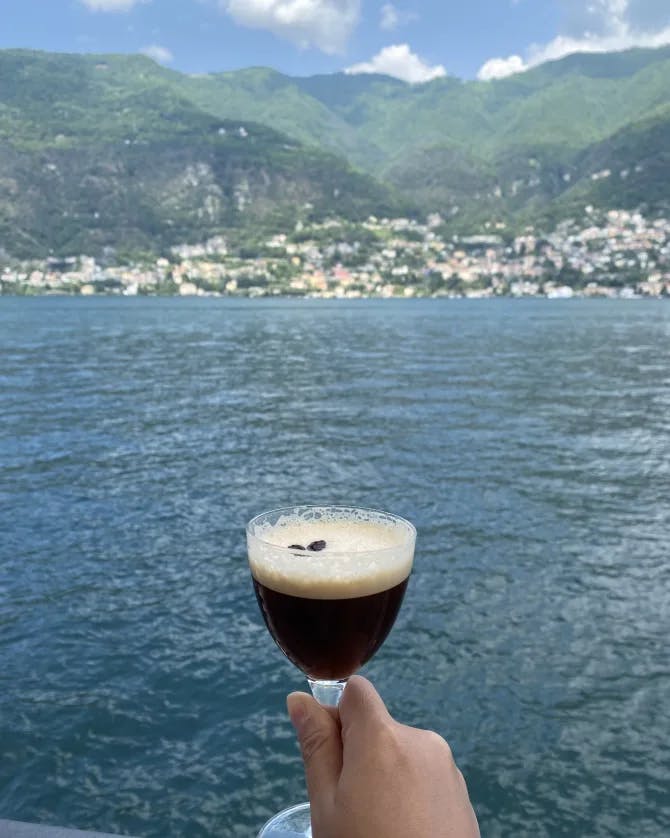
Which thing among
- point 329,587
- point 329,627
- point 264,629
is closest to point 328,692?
point 329,627

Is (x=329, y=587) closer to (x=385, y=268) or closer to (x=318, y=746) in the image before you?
(x=318, y=746)

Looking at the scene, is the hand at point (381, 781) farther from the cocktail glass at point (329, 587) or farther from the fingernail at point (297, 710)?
the cocktail glass at point (329, 587)

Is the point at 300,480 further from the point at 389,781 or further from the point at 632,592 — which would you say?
the point at 389,781

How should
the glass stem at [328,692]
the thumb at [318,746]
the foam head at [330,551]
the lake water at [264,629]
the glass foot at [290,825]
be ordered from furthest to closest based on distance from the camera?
1. the lake water at [264,629]
2. the glass foot at [290,825]
3. the glass stem at [328,692]
4. the foam head at [330,551]
5. the thumb at [318,746]

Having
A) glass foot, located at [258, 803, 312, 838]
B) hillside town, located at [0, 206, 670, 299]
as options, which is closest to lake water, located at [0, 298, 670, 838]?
glass foot, located at [258, 803, 312, 838]

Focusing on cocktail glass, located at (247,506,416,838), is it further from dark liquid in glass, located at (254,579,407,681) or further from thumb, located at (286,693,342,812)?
thumb, located at (286,693,342,812)

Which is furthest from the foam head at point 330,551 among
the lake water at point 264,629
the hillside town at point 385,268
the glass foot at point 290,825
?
the hillside town at point 385,268
